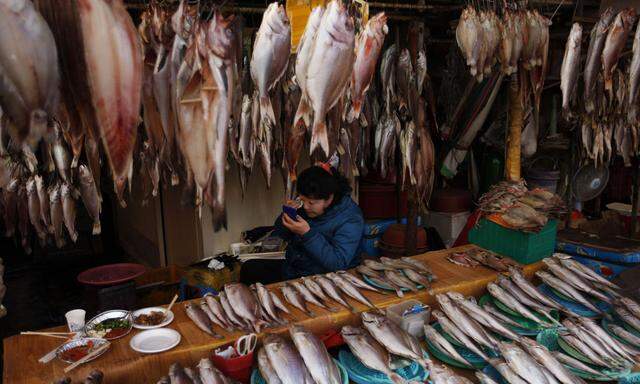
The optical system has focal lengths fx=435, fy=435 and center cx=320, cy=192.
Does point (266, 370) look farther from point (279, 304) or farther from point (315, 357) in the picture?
point (279, 304)

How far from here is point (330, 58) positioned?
76.4 inches

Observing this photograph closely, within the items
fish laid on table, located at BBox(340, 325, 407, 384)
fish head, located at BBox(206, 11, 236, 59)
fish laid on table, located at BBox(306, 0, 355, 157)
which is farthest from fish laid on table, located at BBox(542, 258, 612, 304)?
fish head, located at BBox(206, 11, 236, 59)

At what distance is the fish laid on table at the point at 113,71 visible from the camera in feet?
3.95

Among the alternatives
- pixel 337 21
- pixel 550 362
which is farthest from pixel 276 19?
pixel 550 362

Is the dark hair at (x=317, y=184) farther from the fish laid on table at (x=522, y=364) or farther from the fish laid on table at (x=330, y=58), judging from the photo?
the fish laid on table at (x=522, y=364)

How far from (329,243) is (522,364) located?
1.73 metres

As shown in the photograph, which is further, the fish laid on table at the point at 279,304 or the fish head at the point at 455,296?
the fish head at the point at 455,296

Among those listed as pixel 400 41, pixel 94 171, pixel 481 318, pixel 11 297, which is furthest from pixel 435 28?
pixel 11 297

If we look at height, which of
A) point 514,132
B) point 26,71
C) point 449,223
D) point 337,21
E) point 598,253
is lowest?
point 449,223

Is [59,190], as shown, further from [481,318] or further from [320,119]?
[481,318]

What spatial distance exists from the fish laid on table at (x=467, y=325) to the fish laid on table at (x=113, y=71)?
86.4 inches

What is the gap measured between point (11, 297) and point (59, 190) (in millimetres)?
2902

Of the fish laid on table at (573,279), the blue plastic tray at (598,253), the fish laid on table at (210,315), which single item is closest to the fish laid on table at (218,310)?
the fish laid on table at (210,315)

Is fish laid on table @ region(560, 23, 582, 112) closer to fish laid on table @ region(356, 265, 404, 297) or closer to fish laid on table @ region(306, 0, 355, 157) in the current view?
Result: fish laid on table @ region(356, 265, 404, 297)
